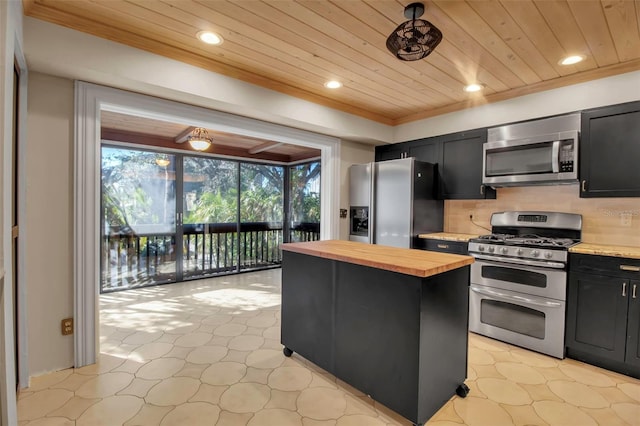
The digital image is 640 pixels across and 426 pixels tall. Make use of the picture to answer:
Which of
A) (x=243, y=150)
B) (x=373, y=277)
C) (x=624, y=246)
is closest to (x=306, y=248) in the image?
(x=373, y=277)

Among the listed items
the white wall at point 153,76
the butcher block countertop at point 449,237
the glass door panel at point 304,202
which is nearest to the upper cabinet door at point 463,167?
the butcher block countertop at point 449,237

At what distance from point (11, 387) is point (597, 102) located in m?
4.38

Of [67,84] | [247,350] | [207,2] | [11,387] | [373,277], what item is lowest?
[247,350]

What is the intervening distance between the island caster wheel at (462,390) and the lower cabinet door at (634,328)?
1.35m

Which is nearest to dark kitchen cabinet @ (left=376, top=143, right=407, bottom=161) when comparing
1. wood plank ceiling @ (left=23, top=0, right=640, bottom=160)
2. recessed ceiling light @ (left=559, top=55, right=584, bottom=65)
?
wood plank ceiling @ (left=23, top=0, right=640, bottom=160)

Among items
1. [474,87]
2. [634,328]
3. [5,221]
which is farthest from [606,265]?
[5,221]

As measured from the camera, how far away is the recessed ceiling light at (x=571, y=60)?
2424 mm

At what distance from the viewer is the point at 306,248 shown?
91.1 inches

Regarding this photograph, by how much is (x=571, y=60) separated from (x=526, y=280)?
1848 mm

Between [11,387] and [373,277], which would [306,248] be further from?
[11,387]

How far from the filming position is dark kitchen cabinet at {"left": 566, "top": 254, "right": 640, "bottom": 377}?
2.27 meters

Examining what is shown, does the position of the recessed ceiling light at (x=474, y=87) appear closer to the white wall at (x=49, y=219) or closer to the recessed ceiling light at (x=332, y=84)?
the recessed ceiling light at (x=332, y=84)

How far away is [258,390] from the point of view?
208 centimetres

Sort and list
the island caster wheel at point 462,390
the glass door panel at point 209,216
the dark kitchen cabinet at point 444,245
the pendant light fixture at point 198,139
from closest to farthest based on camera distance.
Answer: the island caster wheel at point 462,390 < the dark kitchen cabinet at point 444,245 < the pendant light fixture at point 198,139 < the glass door panel at point 209,216
